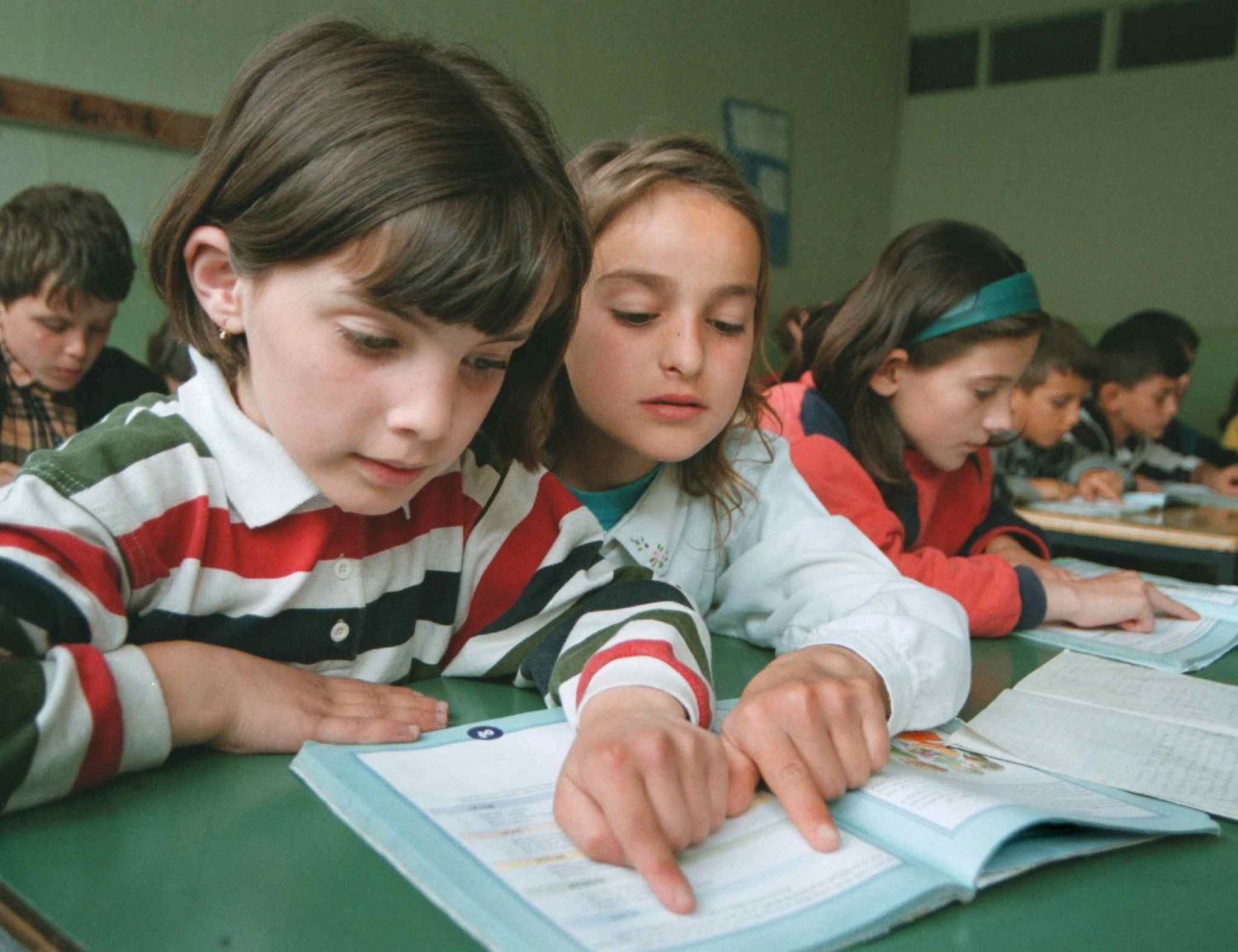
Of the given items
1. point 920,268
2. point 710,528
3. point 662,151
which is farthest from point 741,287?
point 920,268

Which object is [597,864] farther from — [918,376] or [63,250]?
[63,250]

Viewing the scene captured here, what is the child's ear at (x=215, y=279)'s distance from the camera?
74 centimetres

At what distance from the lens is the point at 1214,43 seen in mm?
5469

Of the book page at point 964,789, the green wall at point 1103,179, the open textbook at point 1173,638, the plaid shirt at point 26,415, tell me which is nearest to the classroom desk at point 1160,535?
the open textbook at point 1173,638

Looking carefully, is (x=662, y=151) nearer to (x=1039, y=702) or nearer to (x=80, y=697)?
(x=1039, y=702)

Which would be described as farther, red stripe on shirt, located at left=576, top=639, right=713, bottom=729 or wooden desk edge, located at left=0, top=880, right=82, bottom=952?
red stripe on shirt, located at left=576, top=639, right=713, bottom=729

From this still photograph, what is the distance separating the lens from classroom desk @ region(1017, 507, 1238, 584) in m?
2.19

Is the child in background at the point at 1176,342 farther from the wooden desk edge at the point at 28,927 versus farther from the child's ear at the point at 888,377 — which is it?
the wooden desk edge at the point at 28,927

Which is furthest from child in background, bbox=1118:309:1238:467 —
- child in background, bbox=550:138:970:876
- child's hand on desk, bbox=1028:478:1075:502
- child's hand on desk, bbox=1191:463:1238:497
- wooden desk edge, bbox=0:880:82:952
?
wooden desk edge, bbox=0:880:82:952

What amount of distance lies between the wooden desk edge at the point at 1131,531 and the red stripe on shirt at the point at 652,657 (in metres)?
1.86

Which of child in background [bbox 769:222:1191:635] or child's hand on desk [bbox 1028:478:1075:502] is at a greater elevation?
child in background [bbox 769:222:1191:635]

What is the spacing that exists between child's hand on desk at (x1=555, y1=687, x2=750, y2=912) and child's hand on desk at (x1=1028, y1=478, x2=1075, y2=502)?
247cm

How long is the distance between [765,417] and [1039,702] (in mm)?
668

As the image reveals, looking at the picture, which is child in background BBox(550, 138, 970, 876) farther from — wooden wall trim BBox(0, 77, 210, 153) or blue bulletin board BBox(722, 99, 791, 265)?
blue bulletin board BBox(722, 99, 791, 265)
